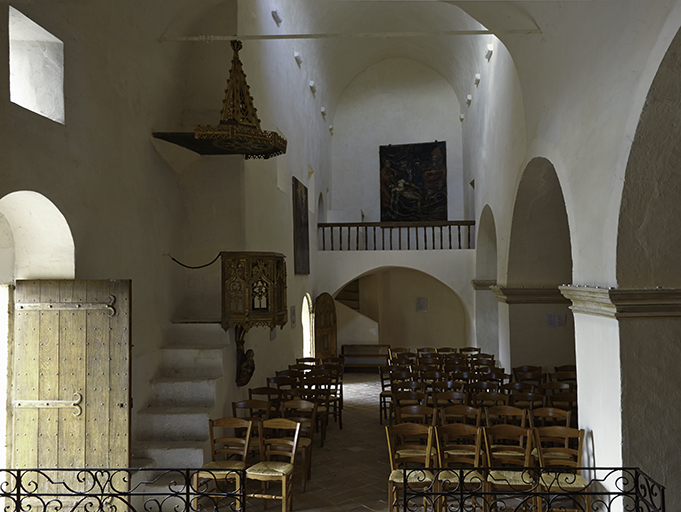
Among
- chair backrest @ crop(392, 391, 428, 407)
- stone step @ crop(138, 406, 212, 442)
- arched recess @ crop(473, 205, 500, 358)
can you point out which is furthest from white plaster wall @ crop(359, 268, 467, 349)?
stone step @ crop(138, 406, 212, 442)

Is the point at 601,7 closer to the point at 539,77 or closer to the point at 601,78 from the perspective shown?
the point at 601,78

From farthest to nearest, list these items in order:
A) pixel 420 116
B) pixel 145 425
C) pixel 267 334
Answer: pixel 420 116
pixel 267 334
pixel 145 425

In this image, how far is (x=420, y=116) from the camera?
805 inches

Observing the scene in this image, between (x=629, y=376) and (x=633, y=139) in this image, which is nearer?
(x=633, y=139)

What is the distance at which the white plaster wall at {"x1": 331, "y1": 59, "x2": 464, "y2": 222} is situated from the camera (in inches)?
795


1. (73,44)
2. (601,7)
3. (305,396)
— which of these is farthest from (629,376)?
(73,44)

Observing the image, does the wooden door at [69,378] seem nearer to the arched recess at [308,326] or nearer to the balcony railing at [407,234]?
the arched recess at [308,326]

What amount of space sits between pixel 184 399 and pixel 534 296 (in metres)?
6.00

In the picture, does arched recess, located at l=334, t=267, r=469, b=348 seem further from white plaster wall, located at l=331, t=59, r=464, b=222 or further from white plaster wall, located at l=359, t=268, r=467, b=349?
white plaster wall, located at l=331, t=59, r=464, b=222

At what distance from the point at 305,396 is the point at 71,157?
477cm

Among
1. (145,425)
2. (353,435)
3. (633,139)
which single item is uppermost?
(633,139)

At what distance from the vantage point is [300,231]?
13633mm

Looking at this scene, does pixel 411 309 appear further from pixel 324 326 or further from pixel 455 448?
pixel 455 448

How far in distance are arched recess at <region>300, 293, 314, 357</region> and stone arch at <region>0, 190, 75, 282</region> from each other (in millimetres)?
9233
